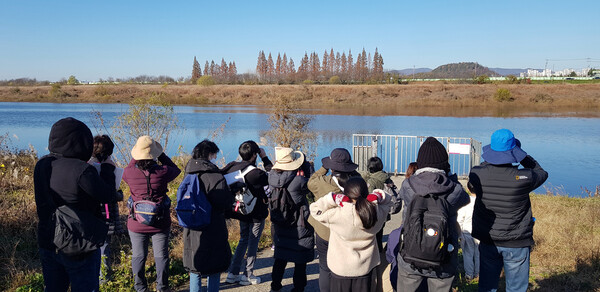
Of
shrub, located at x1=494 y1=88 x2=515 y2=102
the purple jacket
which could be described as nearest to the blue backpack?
the purple jacket

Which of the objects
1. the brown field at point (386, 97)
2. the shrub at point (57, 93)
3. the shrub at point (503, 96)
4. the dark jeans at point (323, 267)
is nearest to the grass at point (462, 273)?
the dark jeans at point (323, 267)

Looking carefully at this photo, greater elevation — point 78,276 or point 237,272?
point 78,276

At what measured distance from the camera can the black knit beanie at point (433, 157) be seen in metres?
3.35

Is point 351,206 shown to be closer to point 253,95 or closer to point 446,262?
point 446,262

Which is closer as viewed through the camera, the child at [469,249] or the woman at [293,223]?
the woman at [293,223]

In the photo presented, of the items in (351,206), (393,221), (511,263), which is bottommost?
(393,221)

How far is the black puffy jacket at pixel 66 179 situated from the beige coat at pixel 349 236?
5.43 feet

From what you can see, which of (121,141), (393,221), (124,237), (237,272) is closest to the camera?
(237,272)

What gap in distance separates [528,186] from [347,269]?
1.59 metres

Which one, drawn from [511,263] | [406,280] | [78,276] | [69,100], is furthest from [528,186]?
[69,100]

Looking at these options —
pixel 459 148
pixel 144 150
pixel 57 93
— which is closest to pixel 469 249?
pixel 144 150

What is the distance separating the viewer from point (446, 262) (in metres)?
3.24

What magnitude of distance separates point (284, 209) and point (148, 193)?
4.26 feet

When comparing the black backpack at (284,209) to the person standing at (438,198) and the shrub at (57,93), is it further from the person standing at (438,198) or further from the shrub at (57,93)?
the shrub at (57,93)
